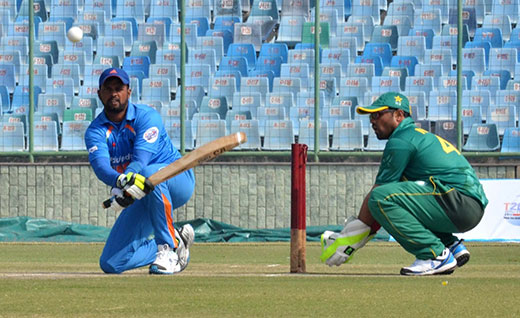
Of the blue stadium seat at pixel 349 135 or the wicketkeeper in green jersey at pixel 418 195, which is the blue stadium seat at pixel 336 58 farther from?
the wicketkeeper in green jersey at pixel 418 195

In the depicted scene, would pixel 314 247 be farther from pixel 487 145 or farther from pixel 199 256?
pixel 487 145

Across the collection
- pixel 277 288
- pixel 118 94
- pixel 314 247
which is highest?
pixel 118 94

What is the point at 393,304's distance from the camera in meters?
5.30

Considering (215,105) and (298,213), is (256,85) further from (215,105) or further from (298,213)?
(298,213)

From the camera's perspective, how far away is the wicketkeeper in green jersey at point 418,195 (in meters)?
7.11

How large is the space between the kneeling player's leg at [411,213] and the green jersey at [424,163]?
0.10 m

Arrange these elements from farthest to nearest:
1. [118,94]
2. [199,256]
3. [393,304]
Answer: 1. [199,256]
2. [118,94]
3. [393,304]

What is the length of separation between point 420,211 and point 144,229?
2064mm

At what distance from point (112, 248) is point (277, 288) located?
2.00 meters

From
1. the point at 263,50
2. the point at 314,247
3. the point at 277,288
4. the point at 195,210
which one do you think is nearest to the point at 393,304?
the point at 277,288

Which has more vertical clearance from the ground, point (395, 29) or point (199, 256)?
point (395, 29)

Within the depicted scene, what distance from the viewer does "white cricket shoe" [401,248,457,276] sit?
7184 mm

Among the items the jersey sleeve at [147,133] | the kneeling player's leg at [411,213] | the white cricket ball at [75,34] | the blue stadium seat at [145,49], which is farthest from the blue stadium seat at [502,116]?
the jersey sleeve at [147,133]

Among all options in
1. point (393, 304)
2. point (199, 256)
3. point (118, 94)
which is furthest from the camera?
Result: point (199, 256)
